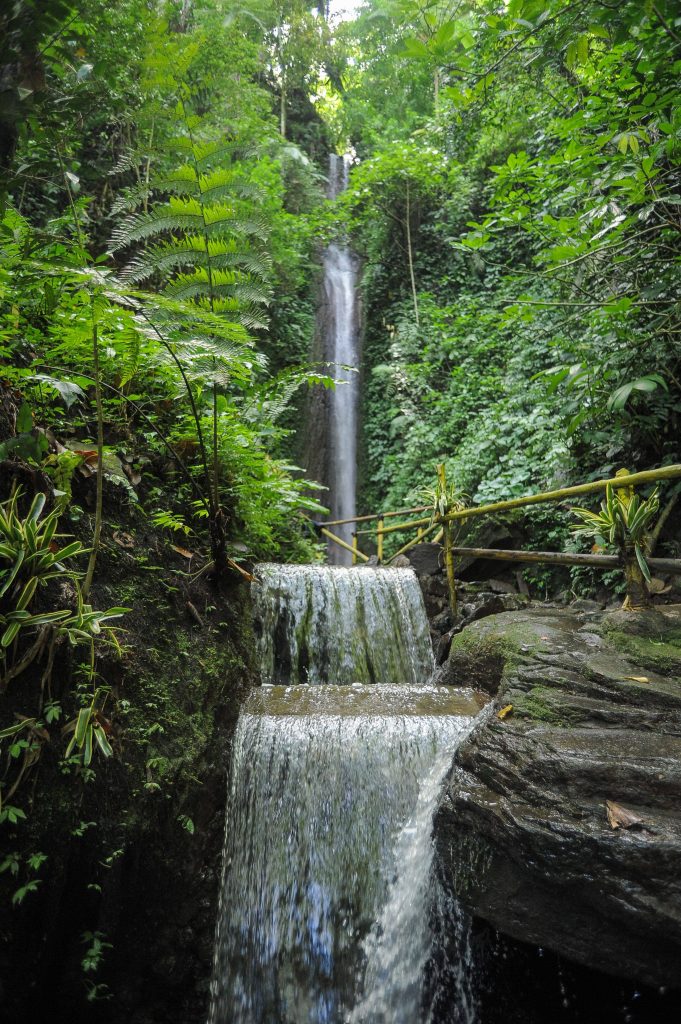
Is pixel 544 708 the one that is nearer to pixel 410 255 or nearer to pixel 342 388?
pixel 342 388

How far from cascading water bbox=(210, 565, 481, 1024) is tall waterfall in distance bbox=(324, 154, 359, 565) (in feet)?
26.7

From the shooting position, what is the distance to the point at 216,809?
3.11 m

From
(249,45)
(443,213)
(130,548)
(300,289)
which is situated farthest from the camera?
(300,289)

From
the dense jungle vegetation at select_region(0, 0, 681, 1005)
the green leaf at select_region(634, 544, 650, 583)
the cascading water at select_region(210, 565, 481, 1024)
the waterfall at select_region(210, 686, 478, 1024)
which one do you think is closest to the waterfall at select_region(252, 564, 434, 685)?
the dense jungle vegetation at select_region(0, 0, 681, 1005)

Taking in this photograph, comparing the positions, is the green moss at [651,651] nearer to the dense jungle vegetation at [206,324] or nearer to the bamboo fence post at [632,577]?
the bamboo fence post at [632,577]

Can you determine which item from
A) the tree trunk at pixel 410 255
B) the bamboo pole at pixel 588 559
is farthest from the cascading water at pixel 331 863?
the tree trunk at pixel 410 255

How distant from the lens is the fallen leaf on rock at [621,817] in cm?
215

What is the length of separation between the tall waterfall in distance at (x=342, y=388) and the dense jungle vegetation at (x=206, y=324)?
2.14 m

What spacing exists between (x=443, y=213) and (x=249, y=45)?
16.4 ft

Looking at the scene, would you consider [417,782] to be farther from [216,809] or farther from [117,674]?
[117,674]

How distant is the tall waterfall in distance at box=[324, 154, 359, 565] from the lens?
1222cm

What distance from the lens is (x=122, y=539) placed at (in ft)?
10.9

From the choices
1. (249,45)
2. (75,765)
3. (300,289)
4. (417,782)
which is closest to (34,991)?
(75,765)

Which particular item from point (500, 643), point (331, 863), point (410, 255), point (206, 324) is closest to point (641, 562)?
point (500, 643)
